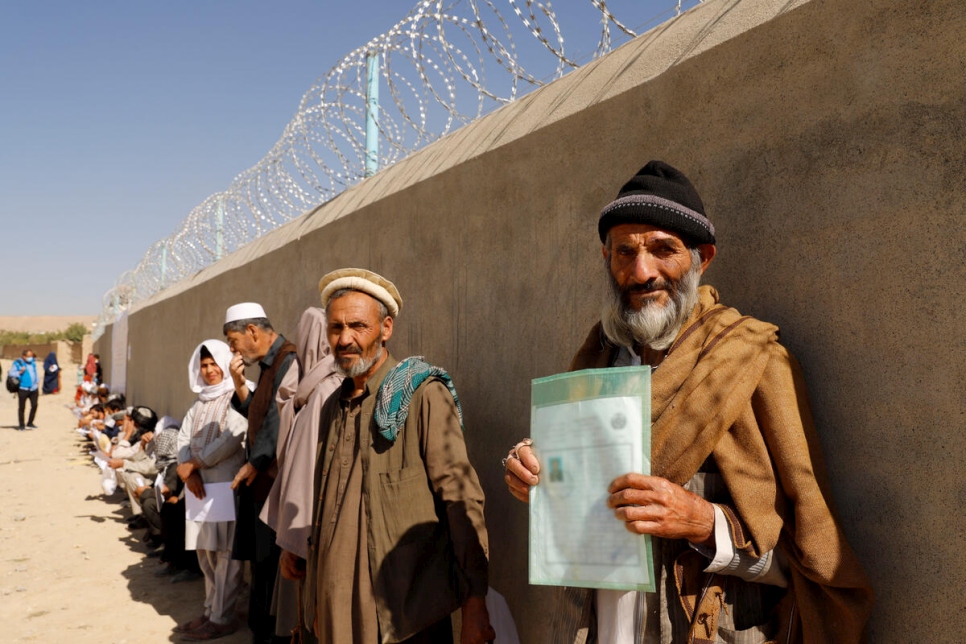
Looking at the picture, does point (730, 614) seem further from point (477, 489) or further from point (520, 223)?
point (520, 223)

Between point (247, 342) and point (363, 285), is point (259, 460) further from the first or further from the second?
point (363, 285)

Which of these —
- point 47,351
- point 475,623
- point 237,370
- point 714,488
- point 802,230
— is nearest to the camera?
point 714,488

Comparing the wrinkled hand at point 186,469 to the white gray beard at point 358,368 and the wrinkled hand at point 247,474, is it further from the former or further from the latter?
the white gray beard at point 358,368

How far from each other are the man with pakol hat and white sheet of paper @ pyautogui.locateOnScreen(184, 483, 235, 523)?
2.39 m

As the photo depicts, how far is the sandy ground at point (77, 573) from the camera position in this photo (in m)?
4.98

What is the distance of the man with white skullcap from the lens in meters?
4.29

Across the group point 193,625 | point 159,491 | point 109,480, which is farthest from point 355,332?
point 109,480

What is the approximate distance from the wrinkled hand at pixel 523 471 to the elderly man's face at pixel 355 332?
1.32m

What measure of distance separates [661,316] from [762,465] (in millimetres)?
397

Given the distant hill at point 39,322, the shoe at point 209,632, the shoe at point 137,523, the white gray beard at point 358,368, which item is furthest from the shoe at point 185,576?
the distant hill at point 39,322

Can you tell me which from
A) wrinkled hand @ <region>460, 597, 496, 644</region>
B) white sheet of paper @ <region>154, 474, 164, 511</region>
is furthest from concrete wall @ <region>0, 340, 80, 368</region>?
wrinkled hand @ <region>460, 597, 496, 644</region>

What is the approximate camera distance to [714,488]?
165cm

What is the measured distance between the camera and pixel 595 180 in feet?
9.16

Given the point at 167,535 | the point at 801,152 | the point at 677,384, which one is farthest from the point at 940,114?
the point at 167,535
